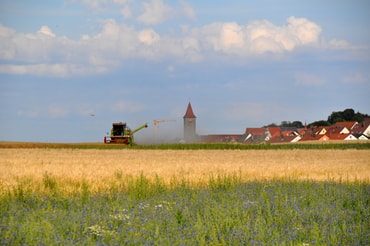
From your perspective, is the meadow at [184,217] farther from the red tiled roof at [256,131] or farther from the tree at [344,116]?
the tree at [344,116]

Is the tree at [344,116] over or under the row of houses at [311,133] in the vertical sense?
over

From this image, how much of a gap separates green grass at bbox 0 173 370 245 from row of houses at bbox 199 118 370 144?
3704 inches

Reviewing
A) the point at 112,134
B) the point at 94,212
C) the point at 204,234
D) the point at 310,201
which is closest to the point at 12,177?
the point at 94,212

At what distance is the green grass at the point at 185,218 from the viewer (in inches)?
390

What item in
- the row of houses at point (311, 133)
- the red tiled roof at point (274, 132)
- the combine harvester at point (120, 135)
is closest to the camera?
the combine harvester at point (120, 135)

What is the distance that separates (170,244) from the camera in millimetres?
9344

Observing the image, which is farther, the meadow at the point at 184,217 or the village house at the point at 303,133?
the village house at the point at 303,133

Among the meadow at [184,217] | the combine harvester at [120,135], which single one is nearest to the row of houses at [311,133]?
the combine harvester at [120,135]

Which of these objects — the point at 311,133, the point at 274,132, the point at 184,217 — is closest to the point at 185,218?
the point at 184,217

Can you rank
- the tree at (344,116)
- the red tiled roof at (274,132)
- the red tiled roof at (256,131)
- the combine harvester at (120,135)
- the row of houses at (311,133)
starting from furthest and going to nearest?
the tree at (344,116), the red tiled roof at (256,131), the red tiled roof at (274,132), the row of houses at (311,133), the combine harvester at (120,135)

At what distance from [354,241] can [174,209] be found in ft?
13.3

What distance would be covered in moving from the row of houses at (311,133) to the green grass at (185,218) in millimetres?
94091

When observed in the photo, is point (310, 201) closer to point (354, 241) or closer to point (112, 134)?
point (354, 241)

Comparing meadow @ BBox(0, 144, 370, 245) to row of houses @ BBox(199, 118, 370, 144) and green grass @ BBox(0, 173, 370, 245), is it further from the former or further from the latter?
row of houses @ BBox(199, 118, 370, 144)
